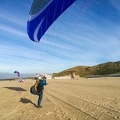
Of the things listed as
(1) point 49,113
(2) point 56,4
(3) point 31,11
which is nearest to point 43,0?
(2) point 56,4

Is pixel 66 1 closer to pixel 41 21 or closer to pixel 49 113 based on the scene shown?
pixel 41 21

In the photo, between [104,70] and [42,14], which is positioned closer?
[42,14]

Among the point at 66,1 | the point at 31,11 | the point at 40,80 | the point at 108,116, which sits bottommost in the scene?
the point at 108,116

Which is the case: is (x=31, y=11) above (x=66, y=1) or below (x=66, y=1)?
above

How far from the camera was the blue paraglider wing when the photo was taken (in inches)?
428

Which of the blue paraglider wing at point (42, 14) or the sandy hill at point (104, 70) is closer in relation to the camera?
the blue paraglider wing at point (42, 14)

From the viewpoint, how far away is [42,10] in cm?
1234

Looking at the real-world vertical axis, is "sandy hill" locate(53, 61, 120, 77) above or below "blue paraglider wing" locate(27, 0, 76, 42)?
above

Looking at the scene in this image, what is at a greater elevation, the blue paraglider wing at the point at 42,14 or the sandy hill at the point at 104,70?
the sandy hill at the point at 104,70

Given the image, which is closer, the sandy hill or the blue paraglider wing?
the blue paraglider wing

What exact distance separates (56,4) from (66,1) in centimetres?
68

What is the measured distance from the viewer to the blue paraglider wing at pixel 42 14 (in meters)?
10.9

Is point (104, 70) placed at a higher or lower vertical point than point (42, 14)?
higher

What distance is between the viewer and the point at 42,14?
41.9ft
